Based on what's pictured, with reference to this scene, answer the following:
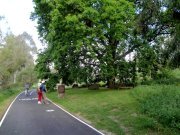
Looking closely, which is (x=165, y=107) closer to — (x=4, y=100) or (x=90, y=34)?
(x=90, y=34)

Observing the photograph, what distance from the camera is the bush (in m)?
13.7

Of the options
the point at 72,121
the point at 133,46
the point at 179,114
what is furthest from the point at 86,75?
the point at 179,114

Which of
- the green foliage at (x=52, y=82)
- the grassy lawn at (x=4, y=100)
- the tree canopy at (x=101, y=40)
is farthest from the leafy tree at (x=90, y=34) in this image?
the grassy lawn at (x=4, y=100)

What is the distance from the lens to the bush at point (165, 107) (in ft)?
45.0

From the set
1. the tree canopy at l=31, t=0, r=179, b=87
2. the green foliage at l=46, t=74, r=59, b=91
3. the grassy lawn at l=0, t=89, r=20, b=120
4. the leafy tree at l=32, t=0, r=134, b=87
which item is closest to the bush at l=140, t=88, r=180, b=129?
the grassy lawn at l=0, t=89, r=20, b=120

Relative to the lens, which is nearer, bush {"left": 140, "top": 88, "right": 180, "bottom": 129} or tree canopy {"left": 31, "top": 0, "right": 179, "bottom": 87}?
bush {"left": 140, "top": 88, "right": 180, "bottom": 129}

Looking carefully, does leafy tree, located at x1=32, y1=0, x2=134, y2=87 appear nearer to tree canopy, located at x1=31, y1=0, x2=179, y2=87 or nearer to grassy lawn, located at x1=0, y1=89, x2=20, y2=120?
tree canopy, located at x1=31, y1=0, x2=179, y2=87

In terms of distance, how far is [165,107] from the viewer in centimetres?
1470

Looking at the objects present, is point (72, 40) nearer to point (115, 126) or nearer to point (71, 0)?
point (71, 0)

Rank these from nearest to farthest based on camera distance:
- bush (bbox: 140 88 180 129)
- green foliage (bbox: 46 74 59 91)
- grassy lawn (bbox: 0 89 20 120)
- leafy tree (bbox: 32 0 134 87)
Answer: bush (bbox: 140 88 180 129), grassy lawn (bbox: 0 89 20 120), leafy tree (bbox: 32 0 134 87), green foliage (bbox: 46 74 59 91)

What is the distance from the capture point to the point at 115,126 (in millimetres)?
15781

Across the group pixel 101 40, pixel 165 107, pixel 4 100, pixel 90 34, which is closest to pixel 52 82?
pixel 4 100

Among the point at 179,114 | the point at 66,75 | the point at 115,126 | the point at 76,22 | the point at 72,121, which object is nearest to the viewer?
the point at 179,114

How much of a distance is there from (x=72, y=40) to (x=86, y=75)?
175 inches
